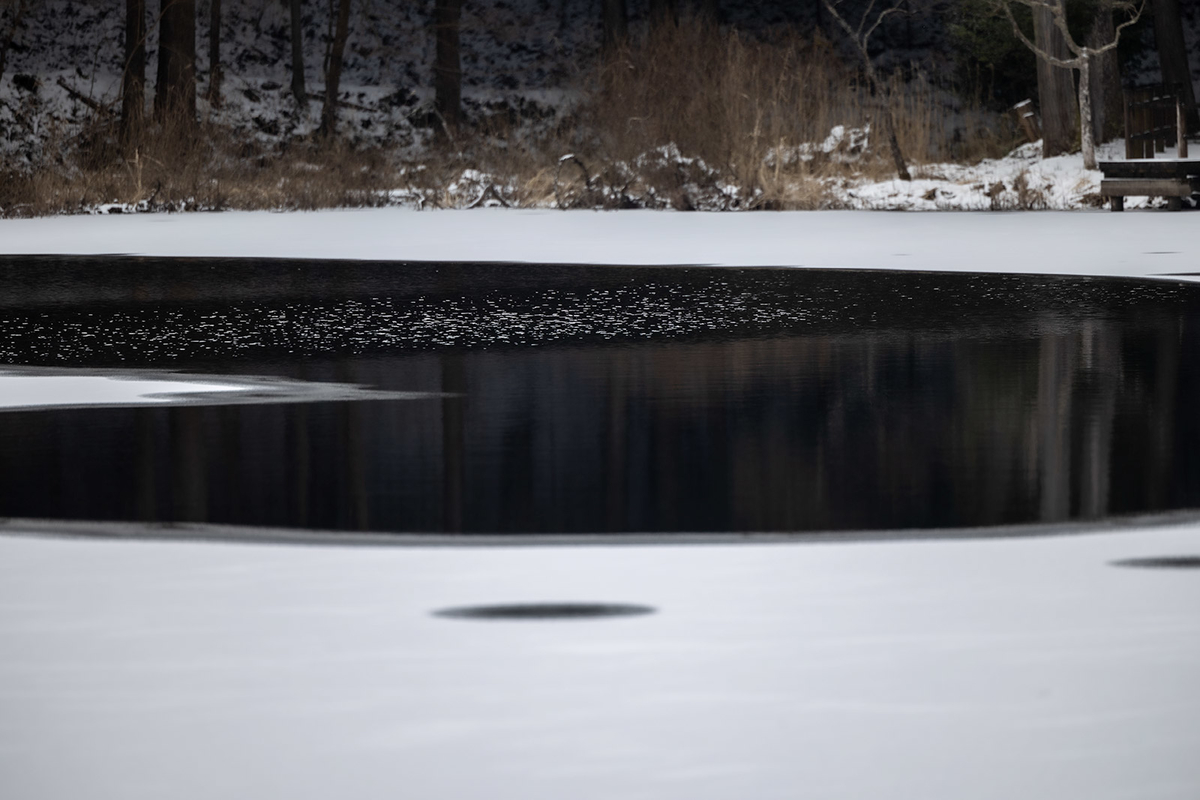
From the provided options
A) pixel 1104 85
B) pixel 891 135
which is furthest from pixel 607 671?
pixel 1104 85

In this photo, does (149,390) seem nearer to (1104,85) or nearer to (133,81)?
(133,81)

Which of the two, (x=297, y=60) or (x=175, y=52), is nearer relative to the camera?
(x=175, y=52)

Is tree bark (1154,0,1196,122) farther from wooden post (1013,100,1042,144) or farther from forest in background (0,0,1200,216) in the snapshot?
wooden post (1013,100,1042,144)

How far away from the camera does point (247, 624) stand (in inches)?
153

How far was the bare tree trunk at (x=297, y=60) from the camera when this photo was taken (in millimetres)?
35625

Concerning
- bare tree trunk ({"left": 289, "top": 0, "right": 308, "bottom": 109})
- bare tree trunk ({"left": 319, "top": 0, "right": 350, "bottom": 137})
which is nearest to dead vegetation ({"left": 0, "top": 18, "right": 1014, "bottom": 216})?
bare tree trunk ({"left": 319, "top": 0, "right": 350, "bottom": 137})

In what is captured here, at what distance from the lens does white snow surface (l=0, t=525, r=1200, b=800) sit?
2.98 m

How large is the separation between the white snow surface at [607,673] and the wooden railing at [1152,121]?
17.9m

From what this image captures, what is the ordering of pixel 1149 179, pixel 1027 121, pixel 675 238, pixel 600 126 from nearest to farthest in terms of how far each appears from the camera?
pixel 675 238 → pixel 1149 179 → pixel 600 126 → pixel 1027 121

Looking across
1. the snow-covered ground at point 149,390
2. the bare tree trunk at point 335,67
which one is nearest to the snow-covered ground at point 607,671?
the snow-covered ground at point 149,390

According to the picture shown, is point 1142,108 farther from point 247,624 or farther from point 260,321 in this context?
point 247,624

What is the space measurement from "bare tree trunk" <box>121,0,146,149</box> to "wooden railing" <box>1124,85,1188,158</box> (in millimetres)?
11813

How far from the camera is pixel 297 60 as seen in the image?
1423 inches

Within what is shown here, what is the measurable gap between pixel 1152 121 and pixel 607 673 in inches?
846
